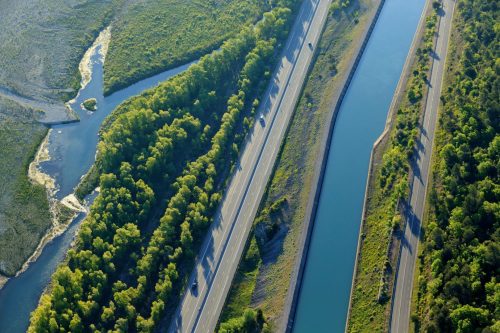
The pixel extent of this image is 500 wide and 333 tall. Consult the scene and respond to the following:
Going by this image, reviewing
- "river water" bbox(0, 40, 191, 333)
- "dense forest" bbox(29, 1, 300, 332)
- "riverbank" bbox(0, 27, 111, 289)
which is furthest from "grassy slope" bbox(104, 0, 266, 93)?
"riverbank" bbox(0, 27, 111, 289)

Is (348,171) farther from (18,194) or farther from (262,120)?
(18,194)

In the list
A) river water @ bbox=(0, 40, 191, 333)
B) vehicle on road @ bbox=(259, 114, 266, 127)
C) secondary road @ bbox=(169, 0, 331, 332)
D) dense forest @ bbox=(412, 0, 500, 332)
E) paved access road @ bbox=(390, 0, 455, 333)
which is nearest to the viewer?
dense forest @ bbox=(412, 0, 500, 332)

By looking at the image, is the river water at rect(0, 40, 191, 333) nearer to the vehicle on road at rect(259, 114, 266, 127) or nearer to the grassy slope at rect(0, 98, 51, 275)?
the grassy slope at rect(0, 98, 51, 275)

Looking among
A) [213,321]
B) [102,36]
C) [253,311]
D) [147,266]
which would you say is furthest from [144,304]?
[102,36]

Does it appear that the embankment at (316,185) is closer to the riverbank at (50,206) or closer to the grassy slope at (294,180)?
the grassy slope at (294,180)

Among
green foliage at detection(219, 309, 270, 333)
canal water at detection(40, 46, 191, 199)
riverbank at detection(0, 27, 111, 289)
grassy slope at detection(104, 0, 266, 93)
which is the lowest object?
green foliage at detection(219, 309, 270, 333)

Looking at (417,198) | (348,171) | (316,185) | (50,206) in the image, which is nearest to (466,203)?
(417,198)

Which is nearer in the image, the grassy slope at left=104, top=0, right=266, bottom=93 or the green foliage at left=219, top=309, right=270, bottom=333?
the green foliage at left=219, top=309, right=270, bottom=333

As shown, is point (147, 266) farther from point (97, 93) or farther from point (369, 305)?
point (97, 93)
